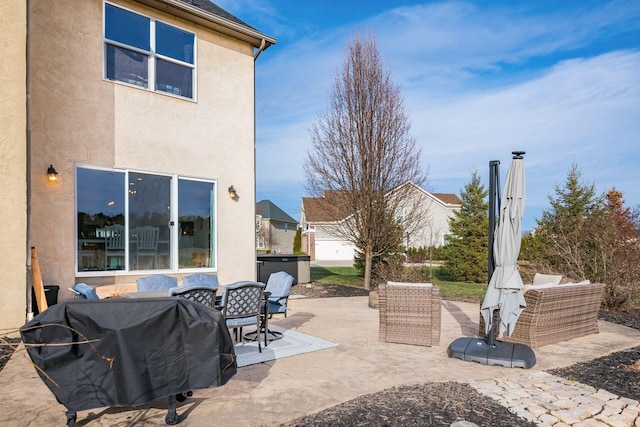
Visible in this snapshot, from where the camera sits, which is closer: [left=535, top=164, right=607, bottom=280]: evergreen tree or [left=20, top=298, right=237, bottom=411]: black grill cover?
[left=20, top=298, right=237, bottom=411]: black grill cover

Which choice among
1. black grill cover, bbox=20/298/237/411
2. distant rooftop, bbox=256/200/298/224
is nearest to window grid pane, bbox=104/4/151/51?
black grill cover, bbox=20/298/237/411

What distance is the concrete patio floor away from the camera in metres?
3.64

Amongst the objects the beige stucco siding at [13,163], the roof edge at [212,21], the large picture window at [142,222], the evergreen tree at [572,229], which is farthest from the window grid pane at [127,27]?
the evergreen tree at [572,229]

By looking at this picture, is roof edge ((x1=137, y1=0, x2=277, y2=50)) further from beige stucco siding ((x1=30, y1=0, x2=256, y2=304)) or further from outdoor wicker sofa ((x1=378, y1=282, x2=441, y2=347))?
outdoor wicker sofa ((x1=378, y1=282, x2=441, y2=347))

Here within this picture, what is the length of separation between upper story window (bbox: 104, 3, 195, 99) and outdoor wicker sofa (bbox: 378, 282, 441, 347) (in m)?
6.77

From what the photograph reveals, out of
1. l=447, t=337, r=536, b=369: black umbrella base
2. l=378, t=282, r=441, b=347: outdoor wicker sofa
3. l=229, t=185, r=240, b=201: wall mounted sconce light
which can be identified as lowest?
l=447, t=337, r=536, b=369: black umbrella base

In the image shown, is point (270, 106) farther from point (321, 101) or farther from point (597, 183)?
point (597, 183)

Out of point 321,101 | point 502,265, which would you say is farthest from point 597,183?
point 502,265

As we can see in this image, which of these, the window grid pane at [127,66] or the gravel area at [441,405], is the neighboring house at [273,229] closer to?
the window grid pane at [127,66]

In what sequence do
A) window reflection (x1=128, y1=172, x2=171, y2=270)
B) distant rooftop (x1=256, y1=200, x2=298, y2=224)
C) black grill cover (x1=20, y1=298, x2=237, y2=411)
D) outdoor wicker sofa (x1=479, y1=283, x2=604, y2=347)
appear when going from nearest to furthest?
1. black grill cover (x1=20, y1=298, x2=237, y2=411)
2. outdoor wicker sofa (x1=479, y1=283, x2=604, y2=347)
3. window reflection (x1=128, y1=172, x2=171, y2=270)
4. distant rooftop (x1=256, y1=200, x2=298, y2=224)

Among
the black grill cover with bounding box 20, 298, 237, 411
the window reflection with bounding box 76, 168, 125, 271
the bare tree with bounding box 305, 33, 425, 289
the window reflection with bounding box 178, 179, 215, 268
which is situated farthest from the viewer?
the bare tree with bounding box 305, 33, 425, 289

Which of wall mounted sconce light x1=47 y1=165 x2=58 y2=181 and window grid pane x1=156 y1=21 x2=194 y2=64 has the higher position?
window grid pane x1=156 y1=21 x2=194 y2=64

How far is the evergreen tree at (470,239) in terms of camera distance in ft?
62.1

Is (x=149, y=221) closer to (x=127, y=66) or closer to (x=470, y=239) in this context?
(x=127, y=66)
